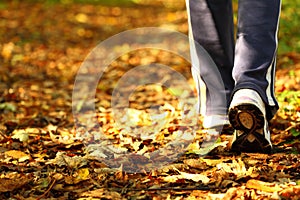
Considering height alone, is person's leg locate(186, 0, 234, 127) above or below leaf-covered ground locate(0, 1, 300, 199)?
above

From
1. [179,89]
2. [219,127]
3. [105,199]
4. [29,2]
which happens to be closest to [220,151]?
[219,127]

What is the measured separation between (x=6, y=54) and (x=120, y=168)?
4.77m

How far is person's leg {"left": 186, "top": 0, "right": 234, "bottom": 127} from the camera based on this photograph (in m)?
2.74

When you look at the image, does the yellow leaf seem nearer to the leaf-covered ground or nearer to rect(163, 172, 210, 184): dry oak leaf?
the leaf-covered ground

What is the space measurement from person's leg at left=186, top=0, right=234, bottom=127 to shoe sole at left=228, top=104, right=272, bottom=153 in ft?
1.47

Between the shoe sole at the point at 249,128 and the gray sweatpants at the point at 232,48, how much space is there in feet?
0.41

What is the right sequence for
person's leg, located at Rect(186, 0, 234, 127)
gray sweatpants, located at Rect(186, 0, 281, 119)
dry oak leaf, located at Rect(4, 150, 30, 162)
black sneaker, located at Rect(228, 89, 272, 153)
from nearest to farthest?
black sneaker, located at Rect(228, 89, 272, 153) < gray sweatpants, located at Rect(186, 0, 281, 119) < dry oak leaf, located at Rect(4, 150, 30, 162) < person's leg, located at Rect(186, 0, 234, 127)

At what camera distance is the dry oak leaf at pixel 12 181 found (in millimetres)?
2139

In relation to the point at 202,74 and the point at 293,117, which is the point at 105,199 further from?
the point at 293,117

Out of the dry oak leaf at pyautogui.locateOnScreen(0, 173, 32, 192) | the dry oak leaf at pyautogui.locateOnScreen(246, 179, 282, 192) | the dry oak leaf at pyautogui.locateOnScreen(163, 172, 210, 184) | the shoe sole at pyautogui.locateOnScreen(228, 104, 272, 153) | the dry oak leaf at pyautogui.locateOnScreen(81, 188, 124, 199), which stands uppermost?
the shoe sole at pyautogui.locateOnScreen(228, 104, 272, 153)

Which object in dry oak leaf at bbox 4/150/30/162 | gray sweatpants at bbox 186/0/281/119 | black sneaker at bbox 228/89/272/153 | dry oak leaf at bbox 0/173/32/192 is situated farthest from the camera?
dry oak leaf at bbox 4/150/30/162

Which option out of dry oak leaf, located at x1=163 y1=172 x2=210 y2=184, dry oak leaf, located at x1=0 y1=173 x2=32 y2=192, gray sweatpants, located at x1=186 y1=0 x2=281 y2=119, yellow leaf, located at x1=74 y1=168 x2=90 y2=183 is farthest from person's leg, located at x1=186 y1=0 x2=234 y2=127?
dry oak leaf, located at x1=0 y1=173 x2=32 y2=192

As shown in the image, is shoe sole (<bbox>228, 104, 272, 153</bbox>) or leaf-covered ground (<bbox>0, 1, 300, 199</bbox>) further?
shoe sole (<bbox>228, 104, 272, 153</bbox>)

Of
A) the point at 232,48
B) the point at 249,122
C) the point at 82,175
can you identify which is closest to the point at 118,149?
the point at 82,175
